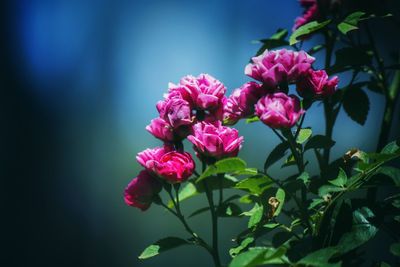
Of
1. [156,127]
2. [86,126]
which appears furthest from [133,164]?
[156,127]

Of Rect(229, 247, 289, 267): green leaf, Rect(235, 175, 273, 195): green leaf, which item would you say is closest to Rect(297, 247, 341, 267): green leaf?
Rect(229, 247, 289, 267): green leaf

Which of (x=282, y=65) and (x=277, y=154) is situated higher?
(x=282, y=65)

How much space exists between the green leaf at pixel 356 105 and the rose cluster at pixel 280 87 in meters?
0.24

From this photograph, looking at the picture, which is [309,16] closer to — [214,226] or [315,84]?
[315,84]

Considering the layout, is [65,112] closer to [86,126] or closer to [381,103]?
[86,126]

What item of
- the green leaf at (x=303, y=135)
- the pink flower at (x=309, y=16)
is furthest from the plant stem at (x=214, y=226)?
the pink flower at (x=309, y=16)

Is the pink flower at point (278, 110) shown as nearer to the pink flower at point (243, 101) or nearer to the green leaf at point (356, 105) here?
the pink flower at point (243, 101)

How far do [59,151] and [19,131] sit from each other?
30cm

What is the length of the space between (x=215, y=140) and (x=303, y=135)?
14cm

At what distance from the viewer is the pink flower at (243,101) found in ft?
1.92

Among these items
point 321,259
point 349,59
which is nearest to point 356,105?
point 349,59

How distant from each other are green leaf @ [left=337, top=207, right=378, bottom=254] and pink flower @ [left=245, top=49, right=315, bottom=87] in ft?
0.64

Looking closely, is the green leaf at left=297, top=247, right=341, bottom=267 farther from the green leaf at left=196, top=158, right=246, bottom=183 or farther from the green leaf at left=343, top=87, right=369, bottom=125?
the green leaf at left=343, top=87, right=369, bottom=125

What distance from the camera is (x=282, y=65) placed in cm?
56
